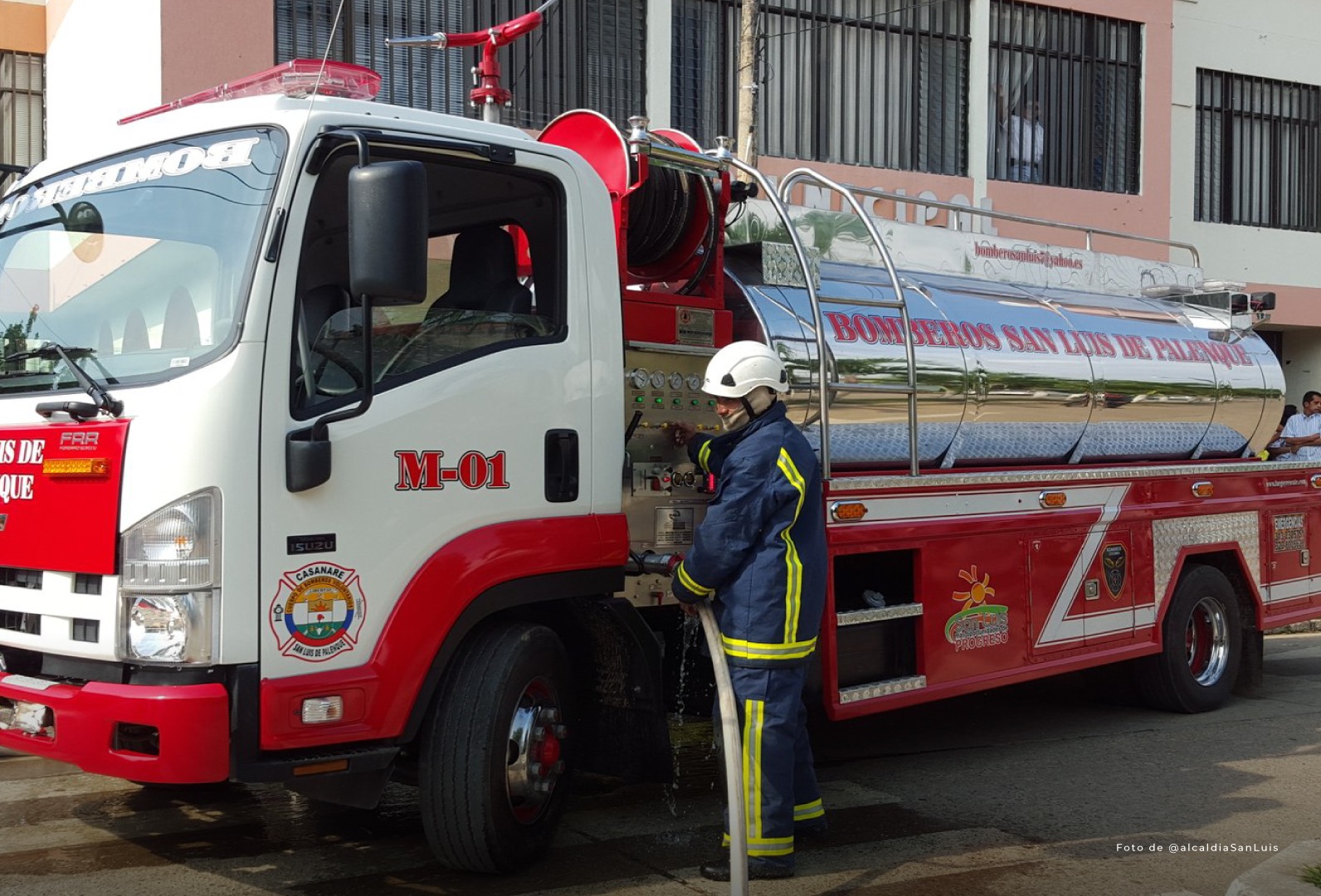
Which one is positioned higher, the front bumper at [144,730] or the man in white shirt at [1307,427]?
the man in white shirt at [1307,427]

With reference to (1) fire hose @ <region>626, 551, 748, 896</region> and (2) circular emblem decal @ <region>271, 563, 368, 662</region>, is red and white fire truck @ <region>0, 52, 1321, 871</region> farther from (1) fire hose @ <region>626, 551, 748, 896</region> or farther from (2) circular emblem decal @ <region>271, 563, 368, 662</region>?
(1) fire hose @ <region>626, 551, 748, 896</region>

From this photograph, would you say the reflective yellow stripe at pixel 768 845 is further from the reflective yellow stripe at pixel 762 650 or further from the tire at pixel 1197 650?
the tire at pixel 1197 650

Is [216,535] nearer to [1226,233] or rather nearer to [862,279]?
[862,279]

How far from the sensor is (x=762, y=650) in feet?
15.8

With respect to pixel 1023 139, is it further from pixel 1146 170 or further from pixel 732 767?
pixel 732 767

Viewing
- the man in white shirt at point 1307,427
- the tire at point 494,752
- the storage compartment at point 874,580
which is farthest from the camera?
the man in white shirt at point 1307,427

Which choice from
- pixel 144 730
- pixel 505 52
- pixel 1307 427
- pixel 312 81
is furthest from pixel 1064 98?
pixel 144 730

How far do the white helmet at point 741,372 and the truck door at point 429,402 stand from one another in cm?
47

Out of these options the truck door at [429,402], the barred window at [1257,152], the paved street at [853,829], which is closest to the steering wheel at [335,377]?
the truck door at [429,402]

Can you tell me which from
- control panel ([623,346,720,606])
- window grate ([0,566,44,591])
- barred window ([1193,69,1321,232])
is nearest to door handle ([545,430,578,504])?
control panel ([623,346,720,606])

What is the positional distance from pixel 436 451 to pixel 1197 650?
5743 millimetres

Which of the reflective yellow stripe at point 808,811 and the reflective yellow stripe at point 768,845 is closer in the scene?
the reflective yellow stripe at point 768,845

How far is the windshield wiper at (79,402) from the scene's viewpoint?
3.92m

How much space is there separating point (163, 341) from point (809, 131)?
522 inches
